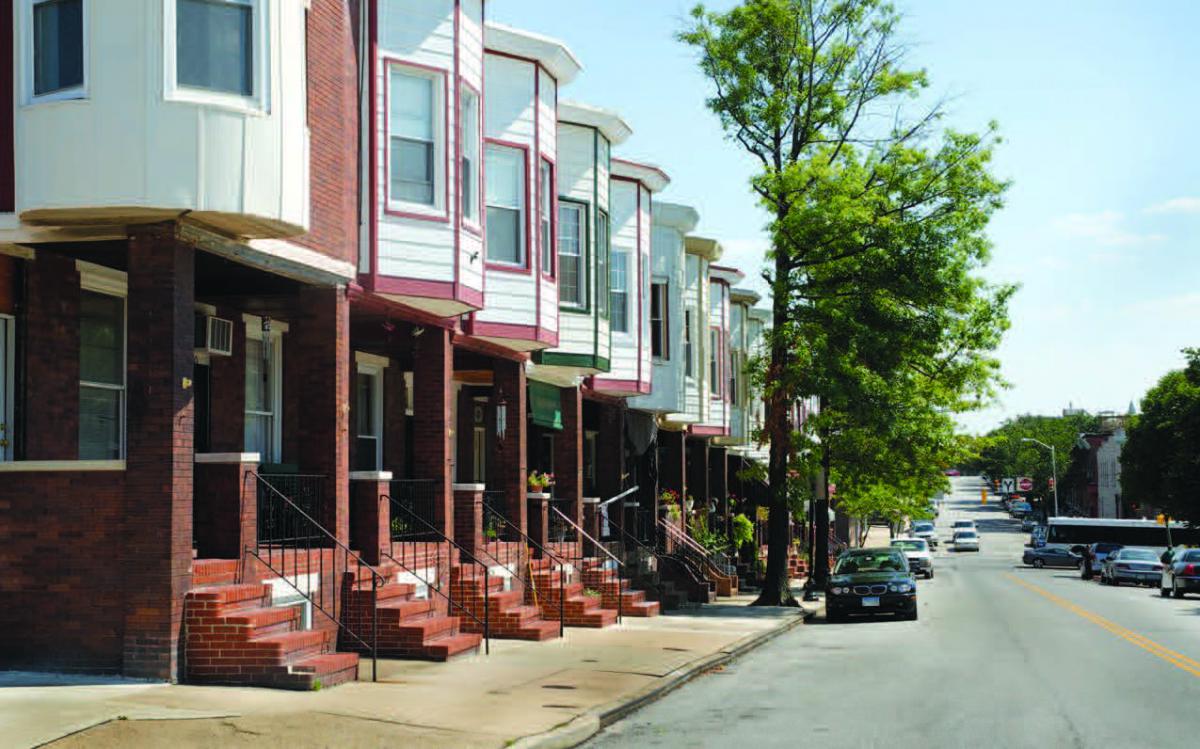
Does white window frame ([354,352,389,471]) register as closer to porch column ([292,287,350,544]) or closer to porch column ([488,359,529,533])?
porch column ([488,359,529,533])

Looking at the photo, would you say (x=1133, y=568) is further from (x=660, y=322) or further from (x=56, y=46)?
(x=56, y=46)

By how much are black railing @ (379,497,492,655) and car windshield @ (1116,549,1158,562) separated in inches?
1475

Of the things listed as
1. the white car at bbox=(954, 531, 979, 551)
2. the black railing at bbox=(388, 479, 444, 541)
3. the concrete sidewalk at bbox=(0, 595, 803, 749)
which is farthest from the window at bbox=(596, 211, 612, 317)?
the white car at bbox=(954, 531, 979, 551)

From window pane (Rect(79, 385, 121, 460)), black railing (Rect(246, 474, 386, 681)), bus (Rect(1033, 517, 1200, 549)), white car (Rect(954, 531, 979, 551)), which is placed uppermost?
window pane (Rect(79, 385, 121, 460))

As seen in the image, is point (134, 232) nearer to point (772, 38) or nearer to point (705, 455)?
point (772, 38)

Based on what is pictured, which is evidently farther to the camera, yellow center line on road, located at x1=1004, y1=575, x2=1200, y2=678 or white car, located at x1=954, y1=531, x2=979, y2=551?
white car, located at x1=954, y1=531, x2=979, y2=551

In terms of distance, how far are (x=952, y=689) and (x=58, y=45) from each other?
38.8 feet

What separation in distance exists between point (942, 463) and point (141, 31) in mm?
33663

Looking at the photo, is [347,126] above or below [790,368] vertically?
above

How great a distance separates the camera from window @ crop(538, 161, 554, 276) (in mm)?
23516

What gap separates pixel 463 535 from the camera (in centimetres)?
2125

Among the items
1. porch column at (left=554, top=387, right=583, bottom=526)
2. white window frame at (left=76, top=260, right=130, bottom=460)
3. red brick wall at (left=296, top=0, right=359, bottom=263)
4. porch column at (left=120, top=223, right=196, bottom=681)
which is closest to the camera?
porch column at (left=120, top=223, right=196, bottom=681)

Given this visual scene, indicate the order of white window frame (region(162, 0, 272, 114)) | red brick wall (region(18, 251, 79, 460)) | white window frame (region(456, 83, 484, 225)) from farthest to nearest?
white window frame (region(456, 83, 484, 225)), red brick wall (region(18, 251, 79, 460)), white window frame (region(162, 0, 272, 114))

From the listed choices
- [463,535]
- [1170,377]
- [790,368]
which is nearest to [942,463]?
[790,368]
